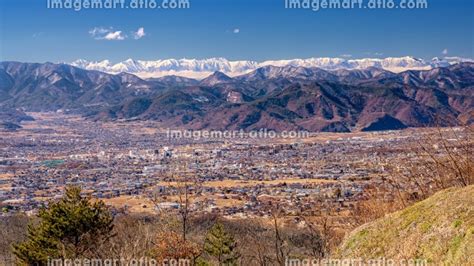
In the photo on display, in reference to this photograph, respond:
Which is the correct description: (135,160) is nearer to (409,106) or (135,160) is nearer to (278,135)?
(278,135)

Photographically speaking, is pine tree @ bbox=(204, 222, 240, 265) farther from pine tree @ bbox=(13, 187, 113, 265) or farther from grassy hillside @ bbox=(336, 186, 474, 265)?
grassy hillside @ bbox=(336, 186, 474, 265)

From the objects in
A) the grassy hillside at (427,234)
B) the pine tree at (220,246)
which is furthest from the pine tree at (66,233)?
the grassy hillside at (427,234)

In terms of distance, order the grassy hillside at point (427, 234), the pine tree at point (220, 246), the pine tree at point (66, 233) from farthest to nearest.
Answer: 1. the pine tree at point (220, 246)
2. the pine tree at point (66, 233)
3. the grassy hillside at point (427, 234)

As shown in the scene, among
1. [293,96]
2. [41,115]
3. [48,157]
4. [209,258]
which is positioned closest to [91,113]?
[41,115]

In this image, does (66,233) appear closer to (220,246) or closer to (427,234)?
(220,246)

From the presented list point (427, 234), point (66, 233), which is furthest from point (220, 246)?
point (427, 234)

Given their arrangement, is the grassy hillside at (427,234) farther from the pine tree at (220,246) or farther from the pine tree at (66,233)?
the pine tree at (220,246)

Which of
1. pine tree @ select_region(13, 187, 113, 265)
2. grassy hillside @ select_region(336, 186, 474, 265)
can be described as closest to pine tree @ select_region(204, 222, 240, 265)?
pine tree @ select_region(13, 187, 113, 265)
